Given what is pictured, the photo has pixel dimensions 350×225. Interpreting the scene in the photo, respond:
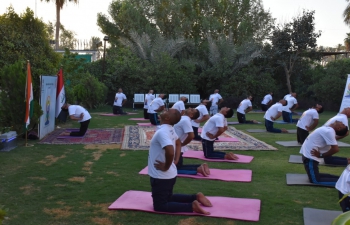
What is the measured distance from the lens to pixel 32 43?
14.1m

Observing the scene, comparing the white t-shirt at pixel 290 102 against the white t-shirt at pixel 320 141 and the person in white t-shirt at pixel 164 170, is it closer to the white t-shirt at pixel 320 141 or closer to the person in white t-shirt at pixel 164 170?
the white t-shirt at pixel 320 141

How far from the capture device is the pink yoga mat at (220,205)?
5.31 meters

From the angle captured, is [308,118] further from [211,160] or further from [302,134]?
[211,160]

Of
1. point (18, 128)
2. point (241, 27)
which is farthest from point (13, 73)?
point (241, 27)

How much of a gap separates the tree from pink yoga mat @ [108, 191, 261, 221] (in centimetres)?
2255

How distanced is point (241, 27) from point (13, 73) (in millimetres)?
23027

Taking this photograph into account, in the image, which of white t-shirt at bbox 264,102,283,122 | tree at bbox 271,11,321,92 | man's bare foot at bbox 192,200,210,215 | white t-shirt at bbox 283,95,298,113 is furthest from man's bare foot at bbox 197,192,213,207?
tree at bbox 271,11,321,92

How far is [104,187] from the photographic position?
6758 mm

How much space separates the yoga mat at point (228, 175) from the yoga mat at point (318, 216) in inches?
75.0

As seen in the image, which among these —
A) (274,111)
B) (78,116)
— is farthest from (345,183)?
(274,111)

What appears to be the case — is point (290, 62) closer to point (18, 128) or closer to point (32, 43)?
point (32, 43)

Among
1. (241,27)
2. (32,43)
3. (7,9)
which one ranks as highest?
(241,27)

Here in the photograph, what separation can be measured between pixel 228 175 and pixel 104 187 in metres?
2.33

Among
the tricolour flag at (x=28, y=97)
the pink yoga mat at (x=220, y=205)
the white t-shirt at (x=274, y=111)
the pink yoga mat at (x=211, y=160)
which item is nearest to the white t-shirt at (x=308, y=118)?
the pink yoga mat at (x=211, y=160)
